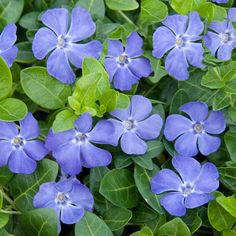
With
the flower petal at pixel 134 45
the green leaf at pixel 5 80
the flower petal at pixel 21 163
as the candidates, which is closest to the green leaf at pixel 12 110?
the green leaf at pixel 5 80

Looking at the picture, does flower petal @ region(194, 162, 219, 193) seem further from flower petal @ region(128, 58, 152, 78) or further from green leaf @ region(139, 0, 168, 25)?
green leaf @ region(139, 0, 168, 25)

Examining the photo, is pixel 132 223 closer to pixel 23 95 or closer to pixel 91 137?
pixel 91 137

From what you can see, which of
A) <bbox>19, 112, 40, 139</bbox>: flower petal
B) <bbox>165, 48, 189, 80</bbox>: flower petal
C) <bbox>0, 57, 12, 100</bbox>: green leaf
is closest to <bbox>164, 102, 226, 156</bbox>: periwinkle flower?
<bbox>165, 48, 189, 80</bbox>: flower petal

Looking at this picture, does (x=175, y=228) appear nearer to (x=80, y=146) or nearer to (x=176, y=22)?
(x=80, y=146)

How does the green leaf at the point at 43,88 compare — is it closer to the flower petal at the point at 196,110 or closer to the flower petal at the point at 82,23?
the flower petal at the point at 82,23

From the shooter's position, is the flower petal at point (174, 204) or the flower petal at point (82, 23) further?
the flower petal at point (82, 23)

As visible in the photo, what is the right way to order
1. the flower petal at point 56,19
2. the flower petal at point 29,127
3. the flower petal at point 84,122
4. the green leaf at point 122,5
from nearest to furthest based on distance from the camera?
1. the flower petal at point 84,122
2. the flower petal at point 29,127
3. the flower petal at point 56,19
4. the green leaf at point 122,5
